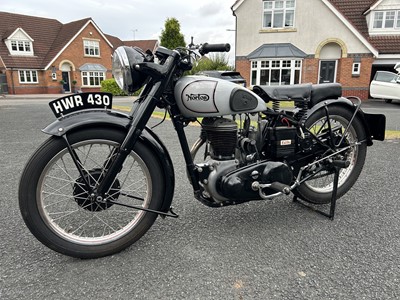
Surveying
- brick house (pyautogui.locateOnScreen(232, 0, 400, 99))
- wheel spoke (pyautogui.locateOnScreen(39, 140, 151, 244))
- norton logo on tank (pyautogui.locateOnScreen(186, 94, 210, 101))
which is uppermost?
brick house (pyautogui.locateOnScreen(232, 0, 400, 99))

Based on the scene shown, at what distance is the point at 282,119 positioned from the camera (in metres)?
2.64

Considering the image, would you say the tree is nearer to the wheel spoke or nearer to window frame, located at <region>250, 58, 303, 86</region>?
window frame, located at <region>250, 58, 303, 86</region>

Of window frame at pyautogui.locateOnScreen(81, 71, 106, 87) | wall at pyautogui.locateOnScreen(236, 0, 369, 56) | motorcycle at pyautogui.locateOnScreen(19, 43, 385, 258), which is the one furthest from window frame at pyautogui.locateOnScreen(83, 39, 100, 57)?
motorcycle at pyautogui.locateOnScreen(19, 43, 385, 258)

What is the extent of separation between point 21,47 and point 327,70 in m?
27.8

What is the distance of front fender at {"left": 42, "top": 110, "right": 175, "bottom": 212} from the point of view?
196cm

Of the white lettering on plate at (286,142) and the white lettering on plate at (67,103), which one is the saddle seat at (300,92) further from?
the white lettering on plate at (67,103)

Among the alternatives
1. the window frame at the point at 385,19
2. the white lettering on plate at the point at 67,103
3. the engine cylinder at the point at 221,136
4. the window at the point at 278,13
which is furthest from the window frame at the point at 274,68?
the white lettering on plate at the point at 67,103

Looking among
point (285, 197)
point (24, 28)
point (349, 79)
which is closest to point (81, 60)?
point (24, 28)

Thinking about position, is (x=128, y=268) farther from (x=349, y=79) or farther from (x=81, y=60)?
(x=81, y=60)

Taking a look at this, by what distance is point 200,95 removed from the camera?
2.16m

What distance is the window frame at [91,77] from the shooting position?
31.7m

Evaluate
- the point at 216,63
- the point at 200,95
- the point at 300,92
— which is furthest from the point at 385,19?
the point at 200,95

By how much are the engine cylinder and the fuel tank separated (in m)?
0.11

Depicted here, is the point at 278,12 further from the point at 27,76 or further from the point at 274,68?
the point at 27,76
